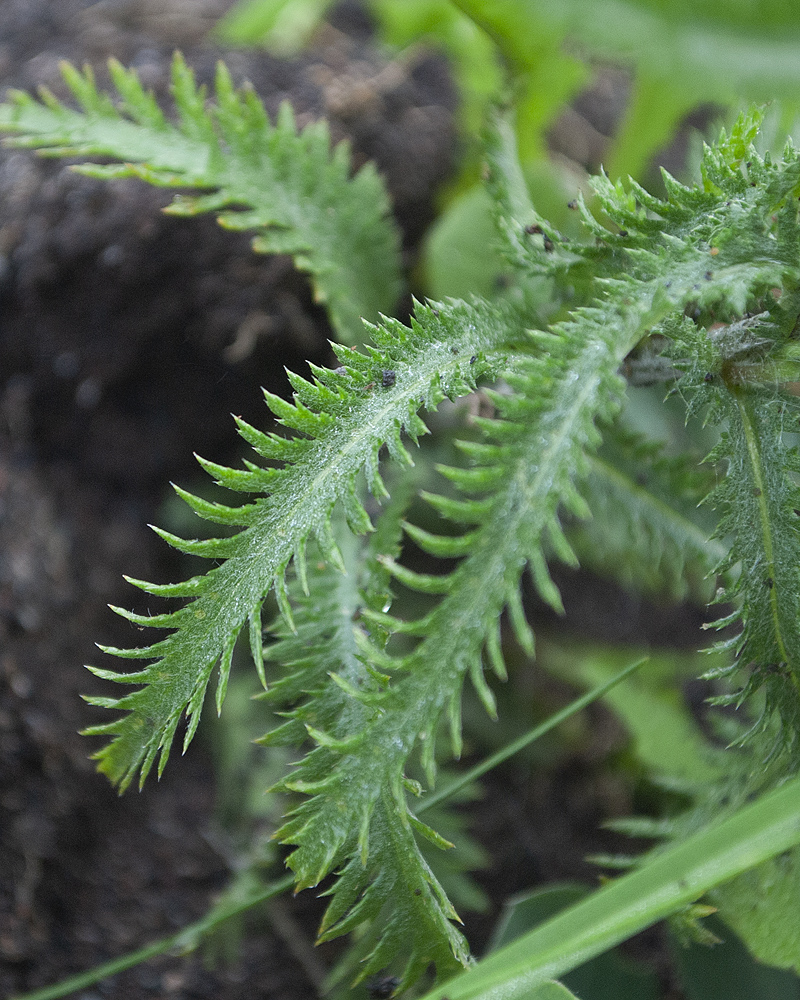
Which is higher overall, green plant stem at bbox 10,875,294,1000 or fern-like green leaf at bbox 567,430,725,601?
fern-like green leaf at bbox 567,430,725,601

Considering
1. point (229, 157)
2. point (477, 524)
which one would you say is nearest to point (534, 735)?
point (477, 524)

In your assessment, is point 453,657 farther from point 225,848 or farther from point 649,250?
point 225,848

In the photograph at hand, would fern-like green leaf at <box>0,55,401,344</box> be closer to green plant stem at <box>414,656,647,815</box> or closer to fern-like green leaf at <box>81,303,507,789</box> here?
fern-like green leaf at <box>81,303,507,789</box>

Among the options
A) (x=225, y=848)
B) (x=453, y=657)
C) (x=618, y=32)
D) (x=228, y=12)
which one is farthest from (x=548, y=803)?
(x=228, y=12)

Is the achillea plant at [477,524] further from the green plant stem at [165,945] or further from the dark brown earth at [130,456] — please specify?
the dark brown earth at [130,456]

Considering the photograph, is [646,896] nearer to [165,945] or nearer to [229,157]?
[165,945]

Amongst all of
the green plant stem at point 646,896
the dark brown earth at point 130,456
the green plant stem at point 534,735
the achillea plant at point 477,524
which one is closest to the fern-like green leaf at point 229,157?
the achillea plant at point 477,524

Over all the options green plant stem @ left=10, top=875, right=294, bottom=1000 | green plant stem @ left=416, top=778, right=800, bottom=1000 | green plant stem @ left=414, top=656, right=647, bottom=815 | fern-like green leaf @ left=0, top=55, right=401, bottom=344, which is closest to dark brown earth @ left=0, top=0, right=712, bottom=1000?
green plant stem @ left=10, top=875, right=294, bottom=1000
